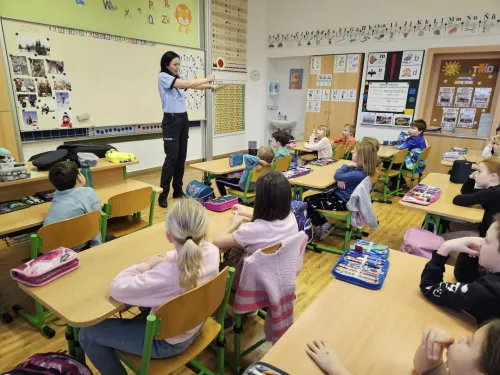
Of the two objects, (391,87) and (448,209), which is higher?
(391,87)

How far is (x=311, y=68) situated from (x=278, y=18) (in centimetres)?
138

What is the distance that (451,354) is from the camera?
0.79 m

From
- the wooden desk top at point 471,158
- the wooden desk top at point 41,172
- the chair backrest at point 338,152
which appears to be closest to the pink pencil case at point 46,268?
the wooden desk top at point 41,172

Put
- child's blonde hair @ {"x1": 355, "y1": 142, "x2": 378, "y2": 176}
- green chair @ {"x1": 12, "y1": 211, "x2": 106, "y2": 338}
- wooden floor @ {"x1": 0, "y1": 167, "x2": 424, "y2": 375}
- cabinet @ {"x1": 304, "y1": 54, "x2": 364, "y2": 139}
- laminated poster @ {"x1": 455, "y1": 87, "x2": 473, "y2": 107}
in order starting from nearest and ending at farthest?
green chair @ {"x1": 12, "y1": 211, "x2": 106, "y2": 338} < wooden floor @ {"x1": 0, "y1": 167, "x2": 424, "y2": 375} < child's blonde hair @ {"x1": 355, "y1": 142, "x2": 378, "y2": 176} < laminated poster @ {"x1": 455, "y1": 87, "x2": 473, "y2": 107} < cabinet @ {"x1": 304, "y1": 54, "x2": 364, "y2": 139}

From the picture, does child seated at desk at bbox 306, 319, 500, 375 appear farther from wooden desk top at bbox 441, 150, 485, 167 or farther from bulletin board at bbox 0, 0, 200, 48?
bulletin board at bbox 0, 0, 200, 48

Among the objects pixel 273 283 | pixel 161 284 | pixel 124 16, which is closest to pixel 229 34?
pixel 124 16

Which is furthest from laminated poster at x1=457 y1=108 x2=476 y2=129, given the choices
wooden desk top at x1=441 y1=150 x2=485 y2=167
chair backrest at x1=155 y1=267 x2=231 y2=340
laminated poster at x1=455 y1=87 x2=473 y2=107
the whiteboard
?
chair backrest at x1=155 y1=267 x2=231 y2=340

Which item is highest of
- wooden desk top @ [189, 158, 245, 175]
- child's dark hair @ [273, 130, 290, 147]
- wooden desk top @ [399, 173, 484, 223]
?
child's dark hair @ [273, 130, 290, 147]

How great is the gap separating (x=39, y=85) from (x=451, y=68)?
249 inches

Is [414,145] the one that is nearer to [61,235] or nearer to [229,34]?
[229,34]

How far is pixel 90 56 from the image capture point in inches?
176

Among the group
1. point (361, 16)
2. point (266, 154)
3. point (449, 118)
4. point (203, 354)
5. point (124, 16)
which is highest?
point (361, 16)

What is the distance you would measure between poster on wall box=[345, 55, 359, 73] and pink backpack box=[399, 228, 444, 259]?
472 centimetres

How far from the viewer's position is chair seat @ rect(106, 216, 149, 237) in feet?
8.05
